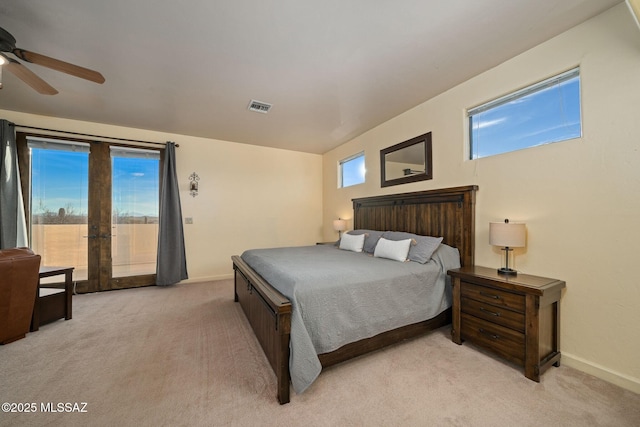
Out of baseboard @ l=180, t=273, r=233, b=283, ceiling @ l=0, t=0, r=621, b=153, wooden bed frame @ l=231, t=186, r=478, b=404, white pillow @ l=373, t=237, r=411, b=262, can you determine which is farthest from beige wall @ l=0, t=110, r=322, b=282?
white pillow @ l=373, t=237, r=411, b=262

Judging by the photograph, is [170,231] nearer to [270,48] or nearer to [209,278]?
[209,278]

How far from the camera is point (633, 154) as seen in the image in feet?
5.62

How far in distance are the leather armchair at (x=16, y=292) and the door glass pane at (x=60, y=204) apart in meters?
1.58

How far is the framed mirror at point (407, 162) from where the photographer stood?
3.26m

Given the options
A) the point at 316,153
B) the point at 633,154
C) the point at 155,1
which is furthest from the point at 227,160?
the point at 633,154

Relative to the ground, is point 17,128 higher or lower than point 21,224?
higher

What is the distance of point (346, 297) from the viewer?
1.90 metres

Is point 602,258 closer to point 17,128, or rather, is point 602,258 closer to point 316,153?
point 316,153

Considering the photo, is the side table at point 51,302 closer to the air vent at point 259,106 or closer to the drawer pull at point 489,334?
the air vent at point 259,106

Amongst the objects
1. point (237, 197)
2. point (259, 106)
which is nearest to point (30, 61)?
point (259, 106)

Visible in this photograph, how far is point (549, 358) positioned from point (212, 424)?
2524 mm

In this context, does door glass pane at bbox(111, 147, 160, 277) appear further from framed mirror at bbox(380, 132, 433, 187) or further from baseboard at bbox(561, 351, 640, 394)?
baseboard at bbox(561, 351, 640, 394)

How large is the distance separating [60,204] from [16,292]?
2130mm

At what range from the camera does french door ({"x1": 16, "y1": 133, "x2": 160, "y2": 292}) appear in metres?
3.70
